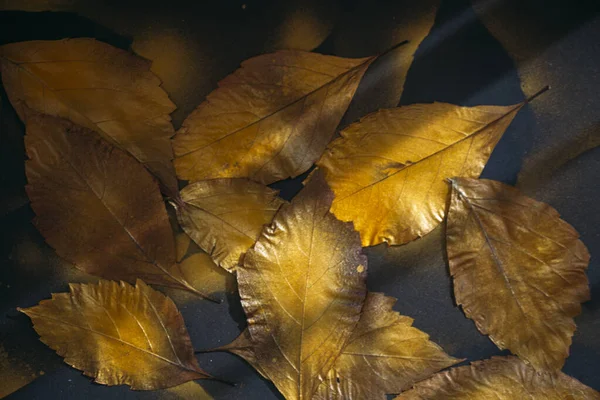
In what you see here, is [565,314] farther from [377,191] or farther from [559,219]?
[377,191]

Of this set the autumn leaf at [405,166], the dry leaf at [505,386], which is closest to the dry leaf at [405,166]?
the autumn leaf at [405,166]

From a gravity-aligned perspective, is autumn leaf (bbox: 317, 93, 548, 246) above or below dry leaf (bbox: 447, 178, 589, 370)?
above

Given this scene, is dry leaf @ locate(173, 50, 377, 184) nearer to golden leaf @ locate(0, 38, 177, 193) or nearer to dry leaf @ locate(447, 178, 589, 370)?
golden leaf @ locate(0, 38, 177, 193)

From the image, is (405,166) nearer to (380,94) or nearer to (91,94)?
(380,94)

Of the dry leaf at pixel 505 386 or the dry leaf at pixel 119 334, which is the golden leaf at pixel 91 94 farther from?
the dry leaf at pixel 505 386

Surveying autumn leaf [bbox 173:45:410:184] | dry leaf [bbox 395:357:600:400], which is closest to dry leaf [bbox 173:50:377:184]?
autumn leaf [bbox 173:45:410:184]
